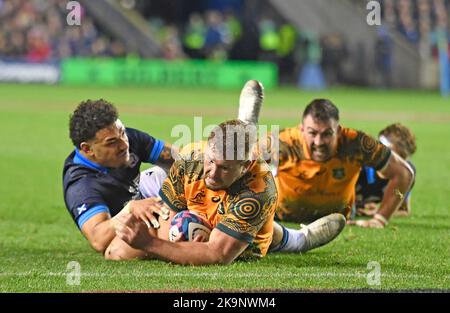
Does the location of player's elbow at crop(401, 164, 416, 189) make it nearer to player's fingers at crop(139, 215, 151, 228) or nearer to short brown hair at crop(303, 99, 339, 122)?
short brown hair at crop(303, 99, 339, 122)

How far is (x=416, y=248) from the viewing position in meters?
9.95

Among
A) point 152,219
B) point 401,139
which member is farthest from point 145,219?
point 401,139

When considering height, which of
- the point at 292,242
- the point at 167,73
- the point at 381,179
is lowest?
the point at 167,73

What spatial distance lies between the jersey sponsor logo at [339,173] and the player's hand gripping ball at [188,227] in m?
2.57

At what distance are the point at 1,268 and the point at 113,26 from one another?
34431 millimetres

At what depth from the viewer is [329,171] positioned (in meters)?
11.1

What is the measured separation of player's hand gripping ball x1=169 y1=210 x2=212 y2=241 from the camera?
8727mm

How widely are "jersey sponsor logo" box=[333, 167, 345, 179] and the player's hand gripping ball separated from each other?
8.44 ft

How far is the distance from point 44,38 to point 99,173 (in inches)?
1220

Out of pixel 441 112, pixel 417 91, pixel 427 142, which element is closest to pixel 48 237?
pixel 427 142

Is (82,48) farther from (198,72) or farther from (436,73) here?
(436,73)

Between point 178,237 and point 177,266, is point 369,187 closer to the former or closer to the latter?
point 178,237

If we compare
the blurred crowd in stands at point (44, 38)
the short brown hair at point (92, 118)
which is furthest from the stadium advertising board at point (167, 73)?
the short brown hair at point (92, 118)

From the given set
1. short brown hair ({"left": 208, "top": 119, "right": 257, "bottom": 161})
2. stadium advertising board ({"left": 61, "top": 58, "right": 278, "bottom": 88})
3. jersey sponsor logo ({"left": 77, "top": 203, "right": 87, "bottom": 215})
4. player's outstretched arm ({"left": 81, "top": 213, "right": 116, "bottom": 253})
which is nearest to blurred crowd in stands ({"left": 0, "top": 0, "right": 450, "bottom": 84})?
stadium advertising board ({"left": 61, "top": 58, "right": 278, "bottom": 88})
